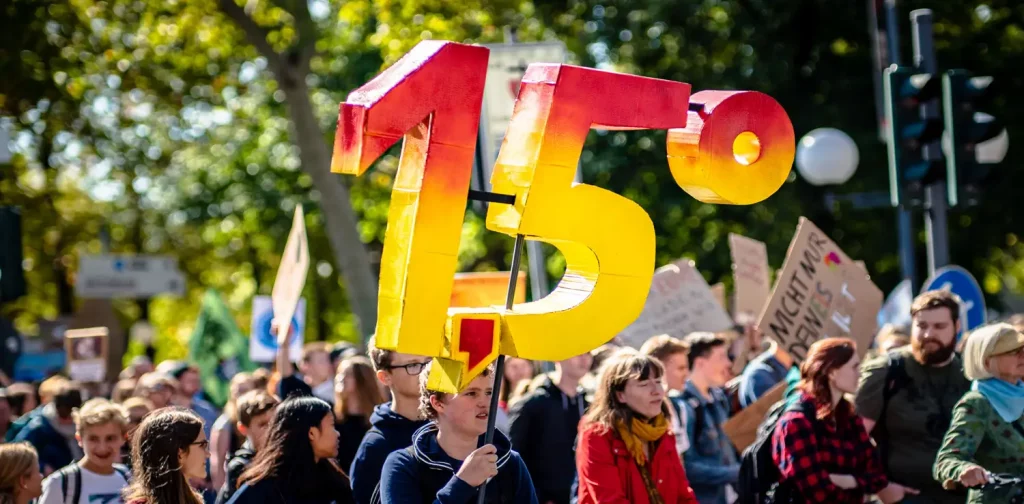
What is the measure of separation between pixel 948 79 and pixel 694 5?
13160 millimetres

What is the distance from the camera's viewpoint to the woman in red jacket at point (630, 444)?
5840mm

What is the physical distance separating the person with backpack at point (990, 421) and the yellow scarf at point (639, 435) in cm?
132

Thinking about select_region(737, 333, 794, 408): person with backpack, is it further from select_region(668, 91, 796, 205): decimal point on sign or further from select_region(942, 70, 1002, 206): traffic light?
select_region(668, 91, 796, 205): decimal point on sign

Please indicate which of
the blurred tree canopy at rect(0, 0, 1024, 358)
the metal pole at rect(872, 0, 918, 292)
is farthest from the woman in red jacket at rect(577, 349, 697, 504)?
the metal pole at rect(872, 0, 918, 292)

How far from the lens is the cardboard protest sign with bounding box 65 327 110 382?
1503 cm

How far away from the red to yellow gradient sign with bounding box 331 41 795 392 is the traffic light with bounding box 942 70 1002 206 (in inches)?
209

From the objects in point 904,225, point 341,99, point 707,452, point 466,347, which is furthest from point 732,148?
point 341,99

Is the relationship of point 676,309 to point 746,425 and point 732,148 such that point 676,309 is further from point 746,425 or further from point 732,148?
point 732,148

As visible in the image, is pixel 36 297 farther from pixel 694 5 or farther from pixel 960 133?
pixel 960 133

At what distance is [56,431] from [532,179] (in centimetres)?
561

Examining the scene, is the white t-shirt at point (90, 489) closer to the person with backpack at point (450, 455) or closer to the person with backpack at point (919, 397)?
the person with backpack at point (450, 455)

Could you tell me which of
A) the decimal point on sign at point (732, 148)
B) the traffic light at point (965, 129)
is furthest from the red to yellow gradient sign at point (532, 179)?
the traffic light at point (965, 129)

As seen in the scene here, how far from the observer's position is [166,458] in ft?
16.6

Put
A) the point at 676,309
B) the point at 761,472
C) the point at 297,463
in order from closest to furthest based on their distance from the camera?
the point at 297,463
the point at 761,472
the point at 676,309
